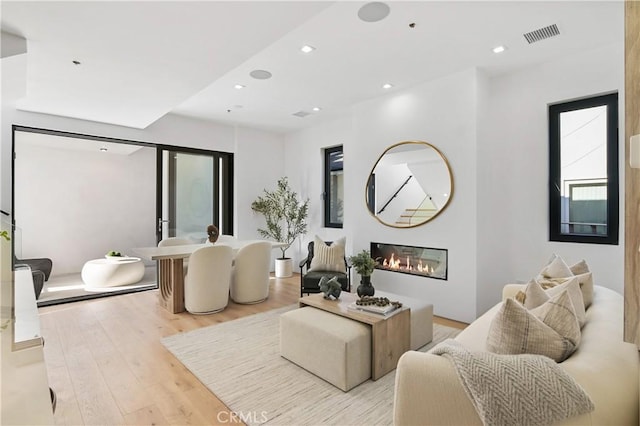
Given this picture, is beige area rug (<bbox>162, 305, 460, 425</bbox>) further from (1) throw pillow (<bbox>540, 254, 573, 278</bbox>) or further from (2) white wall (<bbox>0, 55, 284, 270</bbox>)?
(2) white wall (<bbox>0, 55, 284, 270</bbox>)

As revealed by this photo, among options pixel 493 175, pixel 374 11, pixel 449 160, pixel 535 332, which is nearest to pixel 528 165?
pixel 493 175

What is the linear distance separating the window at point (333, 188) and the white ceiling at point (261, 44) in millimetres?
1771

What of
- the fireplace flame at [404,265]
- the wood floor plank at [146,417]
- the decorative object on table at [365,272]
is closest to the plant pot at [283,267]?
the fireplace flame at [404,265]

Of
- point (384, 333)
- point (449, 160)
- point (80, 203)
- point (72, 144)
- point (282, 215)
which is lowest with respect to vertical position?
point (384, 333)

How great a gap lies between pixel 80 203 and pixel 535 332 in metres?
7.74

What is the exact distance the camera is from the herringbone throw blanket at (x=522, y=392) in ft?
3.43

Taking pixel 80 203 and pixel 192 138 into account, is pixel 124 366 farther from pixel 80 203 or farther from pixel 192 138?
pixel 80 203

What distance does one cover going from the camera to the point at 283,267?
6.04 m

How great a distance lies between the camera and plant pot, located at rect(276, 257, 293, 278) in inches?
237

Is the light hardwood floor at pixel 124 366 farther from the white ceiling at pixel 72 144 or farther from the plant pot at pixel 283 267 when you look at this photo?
the white ceiling at pixel 72 144

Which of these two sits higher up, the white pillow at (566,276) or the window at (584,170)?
the window at (584,170)

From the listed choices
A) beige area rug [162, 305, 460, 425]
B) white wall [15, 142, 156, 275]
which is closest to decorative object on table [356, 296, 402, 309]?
beige area rug [162, 305, 460, 425]

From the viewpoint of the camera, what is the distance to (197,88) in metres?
3.42

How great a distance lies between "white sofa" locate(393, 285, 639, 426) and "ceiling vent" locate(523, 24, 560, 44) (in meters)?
2.65
